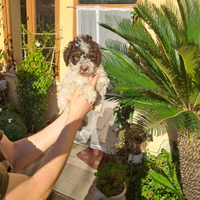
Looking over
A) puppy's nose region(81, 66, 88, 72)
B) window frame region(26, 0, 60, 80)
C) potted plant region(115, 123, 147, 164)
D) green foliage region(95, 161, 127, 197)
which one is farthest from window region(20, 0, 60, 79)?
puppy's nose region(81, 66, 88, 72)

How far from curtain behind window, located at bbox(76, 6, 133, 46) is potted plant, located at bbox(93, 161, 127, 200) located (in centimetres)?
344

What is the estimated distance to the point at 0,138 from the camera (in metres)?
1.59

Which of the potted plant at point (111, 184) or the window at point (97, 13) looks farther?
the window at point (97, 13)

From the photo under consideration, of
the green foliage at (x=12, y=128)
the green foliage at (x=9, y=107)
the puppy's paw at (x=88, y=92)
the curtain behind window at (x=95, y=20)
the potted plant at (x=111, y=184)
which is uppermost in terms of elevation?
the curtain behind window at (x=95, y=20)

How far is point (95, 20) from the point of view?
208 inches

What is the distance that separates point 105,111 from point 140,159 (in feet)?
6.01

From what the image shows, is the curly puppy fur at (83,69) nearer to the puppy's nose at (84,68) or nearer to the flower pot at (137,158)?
the puppy's nose at (84,68)

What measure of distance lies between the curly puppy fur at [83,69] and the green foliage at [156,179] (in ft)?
9.37

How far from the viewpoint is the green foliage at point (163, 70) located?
9.76 feet

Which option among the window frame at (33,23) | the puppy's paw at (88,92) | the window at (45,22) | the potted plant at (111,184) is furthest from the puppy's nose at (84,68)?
the window frame at (33,23)

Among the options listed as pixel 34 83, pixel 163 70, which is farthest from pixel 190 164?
pixel 34 83

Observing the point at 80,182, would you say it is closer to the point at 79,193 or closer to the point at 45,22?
the point at 79,193

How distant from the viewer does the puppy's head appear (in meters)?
2.02

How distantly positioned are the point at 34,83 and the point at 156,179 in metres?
4.61
